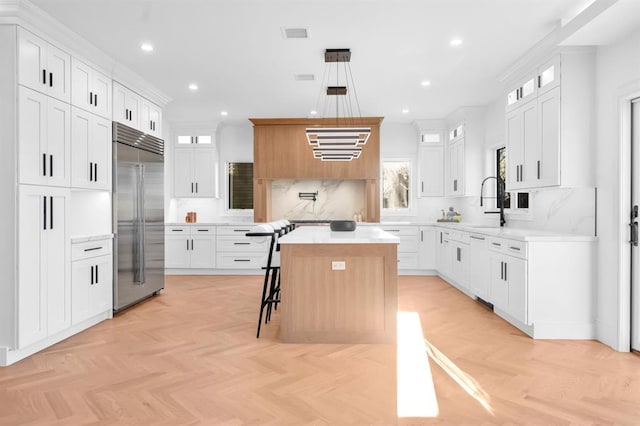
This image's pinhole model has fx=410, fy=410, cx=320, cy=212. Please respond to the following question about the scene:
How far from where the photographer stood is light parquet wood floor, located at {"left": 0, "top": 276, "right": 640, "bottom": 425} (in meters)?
2.34

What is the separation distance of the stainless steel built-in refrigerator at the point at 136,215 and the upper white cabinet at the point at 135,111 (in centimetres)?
13

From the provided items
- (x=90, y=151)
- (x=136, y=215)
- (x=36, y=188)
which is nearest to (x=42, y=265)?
(x=36, y=188)

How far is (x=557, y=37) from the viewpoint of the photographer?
360 cm

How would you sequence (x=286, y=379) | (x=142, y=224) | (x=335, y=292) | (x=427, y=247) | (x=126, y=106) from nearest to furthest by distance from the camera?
(x=286, y=379) → (x=335, y=292) → (x=126, y=106) → (x=142, y=224) → (x=427, y=247)

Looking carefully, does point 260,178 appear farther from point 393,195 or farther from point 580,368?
point 580,368

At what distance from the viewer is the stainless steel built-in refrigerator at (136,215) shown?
15.2 feet

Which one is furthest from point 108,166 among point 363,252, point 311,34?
point 363,252

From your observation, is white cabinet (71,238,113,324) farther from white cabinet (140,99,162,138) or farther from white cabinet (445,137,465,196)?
white cabinet (445,137,465,196)

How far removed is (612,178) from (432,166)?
13.5ft

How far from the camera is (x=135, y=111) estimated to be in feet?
16.7

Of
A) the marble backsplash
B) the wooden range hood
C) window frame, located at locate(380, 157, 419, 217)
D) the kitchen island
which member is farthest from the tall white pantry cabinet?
window frame, located at locate(380, 157, 419, 217)

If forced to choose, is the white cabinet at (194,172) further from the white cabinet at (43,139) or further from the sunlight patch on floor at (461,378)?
the sunlight patch on floor at (461,378)

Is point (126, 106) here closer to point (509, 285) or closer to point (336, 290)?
point (336, 290)

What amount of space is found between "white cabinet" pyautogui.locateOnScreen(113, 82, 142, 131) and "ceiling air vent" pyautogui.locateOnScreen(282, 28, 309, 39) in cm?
218
